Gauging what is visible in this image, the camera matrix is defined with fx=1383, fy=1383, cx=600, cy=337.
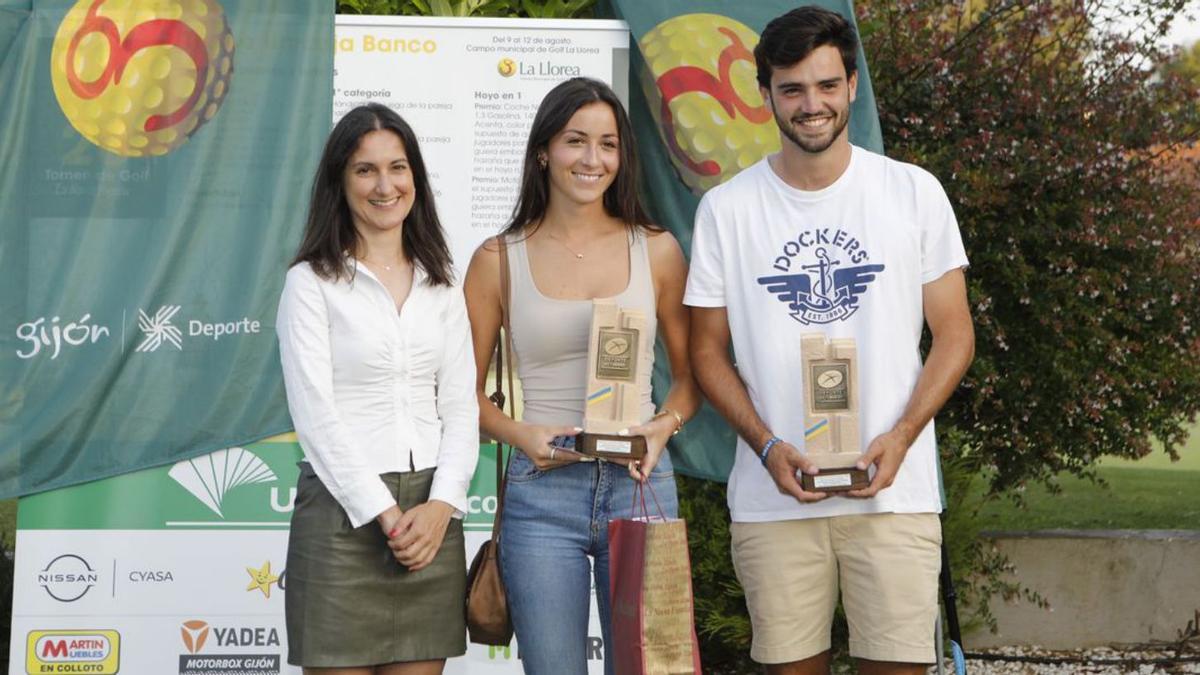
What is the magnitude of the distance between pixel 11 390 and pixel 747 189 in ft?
9.36

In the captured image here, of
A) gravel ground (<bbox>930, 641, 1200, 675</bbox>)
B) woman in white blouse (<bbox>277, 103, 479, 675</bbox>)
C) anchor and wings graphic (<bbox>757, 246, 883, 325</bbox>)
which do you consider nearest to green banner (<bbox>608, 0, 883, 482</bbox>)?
anchor and wings graphic (<bbox>757, 246, 883, 325</bbox>)

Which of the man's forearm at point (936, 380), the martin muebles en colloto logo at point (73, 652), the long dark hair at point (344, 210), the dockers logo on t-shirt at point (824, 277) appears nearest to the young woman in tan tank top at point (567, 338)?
the long dark hair at point (344, 210)

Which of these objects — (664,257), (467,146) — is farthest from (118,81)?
(664,257)

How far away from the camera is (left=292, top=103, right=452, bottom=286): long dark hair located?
283cm

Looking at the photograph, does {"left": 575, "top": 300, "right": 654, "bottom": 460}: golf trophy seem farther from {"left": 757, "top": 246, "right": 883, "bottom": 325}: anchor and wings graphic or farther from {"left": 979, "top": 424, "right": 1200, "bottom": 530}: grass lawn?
{"left": 979, "top": 424, "right": 1200, "bottom": 530}: grass lawn

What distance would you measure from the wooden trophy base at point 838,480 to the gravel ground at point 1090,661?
378cm

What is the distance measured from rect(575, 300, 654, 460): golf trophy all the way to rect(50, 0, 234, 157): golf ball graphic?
2.44 meters

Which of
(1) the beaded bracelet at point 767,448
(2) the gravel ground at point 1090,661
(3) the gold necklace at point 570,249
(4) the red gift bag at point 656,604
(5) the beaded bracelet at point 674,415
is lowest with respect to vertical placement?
(2) the gravel ground at point 1090,661

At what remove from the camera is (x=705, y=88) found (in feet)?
15.3

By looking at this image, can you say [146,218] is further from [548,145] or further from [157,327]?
[548,145]

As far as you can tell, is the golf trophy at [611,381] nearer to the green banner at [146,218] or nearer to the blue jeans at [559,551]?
the blue jeans at [559,551]

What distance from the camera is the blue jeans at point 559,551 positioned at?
2766 millimetres

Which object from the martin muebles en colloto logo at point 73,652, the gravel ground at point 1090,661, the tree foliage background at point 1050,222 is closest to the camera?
the martin muebles en colloto logo at point 73,652

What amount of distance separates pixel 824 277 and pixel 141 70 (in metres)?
2.79
